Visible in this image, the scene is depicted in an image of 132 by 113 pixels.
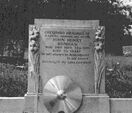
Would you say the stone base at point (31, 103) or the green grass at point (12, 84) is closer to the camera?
the stone base at point (31, 103)

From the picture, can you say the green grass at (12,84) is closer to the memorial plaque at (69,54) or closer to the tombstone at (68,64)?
the tombstone at (68,64)

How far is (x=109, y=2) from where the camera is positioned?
21.7 meters

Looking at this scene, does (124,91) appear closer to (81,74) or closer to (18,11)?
(81,74)

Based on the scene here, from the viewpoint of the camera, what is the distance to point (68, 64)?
8000mm

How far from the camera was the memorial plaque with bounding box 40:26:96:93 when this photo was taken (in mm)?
7988

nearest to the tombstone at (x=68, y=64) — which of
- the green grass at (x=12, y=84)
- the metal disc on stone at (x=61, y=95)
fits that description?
the metal disc on stone at (x=61, y=95)

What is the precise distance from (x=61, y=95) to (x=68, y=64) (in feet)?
2.36

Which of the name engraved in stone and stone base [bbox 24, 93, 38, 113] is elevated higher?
the name engraved in stone

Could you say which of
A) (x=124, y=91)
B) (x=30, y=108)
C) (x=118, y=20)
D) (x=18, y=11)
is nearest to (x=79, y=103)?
(x=30, y=108)

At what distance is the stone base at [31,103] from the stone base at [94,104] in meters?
0.97

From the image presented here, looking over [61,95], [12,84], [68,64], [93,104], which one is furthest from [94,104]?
[12,84]

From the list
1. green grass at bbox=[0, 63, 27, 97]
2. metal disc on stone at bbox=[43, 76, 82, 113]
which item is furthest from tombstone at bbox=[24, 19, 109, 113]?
green grass at bbox=[0, 63, 27, 97]

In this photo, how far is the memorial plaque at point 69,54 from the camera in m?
7.99

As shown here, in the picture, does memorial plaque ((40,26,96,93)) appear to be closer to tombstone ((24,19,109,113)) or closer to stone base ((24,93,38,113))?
tombstone ((24,19,109,113))
